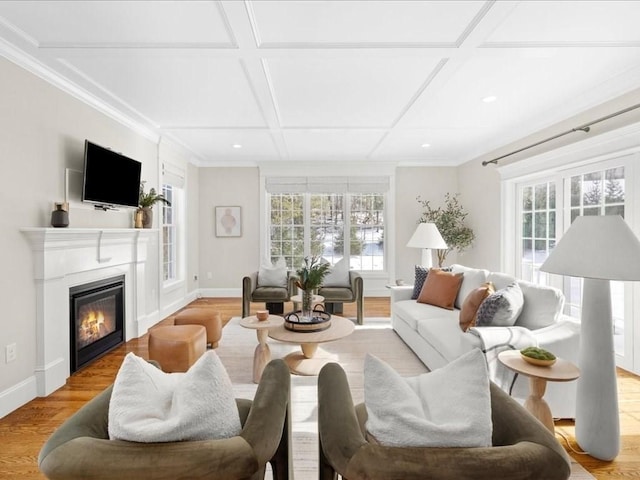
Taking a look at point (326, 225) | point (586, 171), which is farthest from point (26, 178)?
point (586, 171)

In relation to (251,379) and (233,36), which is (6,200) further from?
(251,379)

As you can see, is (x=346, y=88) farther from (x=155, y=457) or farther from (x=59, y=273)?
(x=155, y=457)

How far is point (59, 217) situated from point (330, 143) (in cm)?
345

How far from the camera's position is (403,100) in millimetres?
3496

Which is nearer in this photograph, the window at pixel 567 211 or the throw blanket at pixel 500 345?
the throw blanket at pixel 500 345

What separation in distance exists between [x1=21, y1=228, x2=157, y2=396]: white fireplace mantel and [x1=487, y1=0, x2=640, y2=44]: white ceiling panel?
138 inches

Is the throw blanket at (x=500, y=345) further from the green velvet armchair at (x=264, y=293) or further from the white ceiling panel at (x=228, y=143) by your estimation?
the white ceiling panel at (x=228, y=143)

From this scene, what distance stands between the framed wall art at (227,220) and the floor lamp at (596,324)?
5.30 meters

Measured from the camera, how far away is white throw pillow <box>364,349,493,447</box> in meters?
0.99

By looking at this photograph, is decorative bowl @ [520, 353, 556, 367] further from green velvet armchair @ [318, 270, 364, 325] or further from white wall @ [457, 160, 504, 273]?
white wall @ [457, 160, 504, 273]

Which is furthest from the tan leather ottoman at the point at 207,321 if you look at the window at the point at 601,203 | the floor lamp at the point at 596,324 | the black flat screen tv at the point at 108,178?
the window at the point at 601,203

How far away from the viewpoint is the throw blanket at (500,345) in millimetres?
2262

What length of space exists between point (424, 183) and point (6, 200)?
579cm

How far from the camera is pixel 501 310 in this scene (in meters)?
2.52
